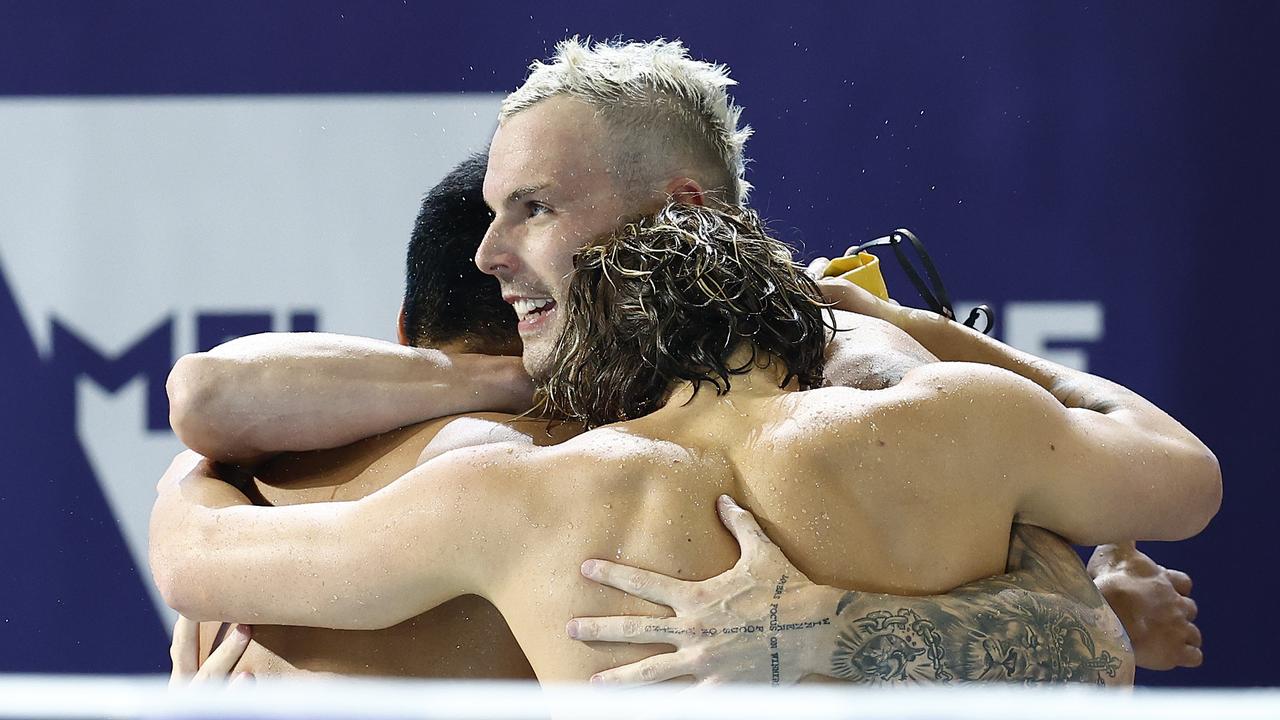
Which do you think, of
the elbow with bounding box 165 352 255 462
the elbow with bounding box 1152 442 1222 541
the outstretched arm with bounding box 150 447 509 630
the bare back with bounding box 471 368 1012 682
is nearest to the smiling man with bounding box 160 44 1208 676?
the elbow with bounding box 165 352 255 462

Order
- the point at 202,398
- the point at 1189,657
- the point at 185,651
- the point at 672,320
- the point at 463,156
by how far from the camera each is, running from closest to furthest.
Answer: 1. the point at 672,320
2. the point at 202,398
3. the point at 185,651
4. the point at 1189,657
5. the point at 463,156

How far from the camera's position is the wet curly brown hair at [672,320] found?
1541 mm

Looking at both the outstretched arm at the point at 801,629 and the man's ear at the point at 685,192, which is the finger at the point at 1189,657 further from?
the man's ear at the point at 685,192

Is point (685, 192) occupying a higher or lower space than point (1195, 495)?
higher

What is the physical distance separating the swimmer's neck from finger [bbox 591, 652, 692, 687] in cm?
29

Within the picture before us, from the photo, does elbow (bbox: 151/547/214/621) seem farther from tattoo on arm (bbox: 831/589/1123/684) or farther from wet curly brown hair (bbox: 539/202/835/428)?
tattoo on arm (bbox: 831/589/1123/684)

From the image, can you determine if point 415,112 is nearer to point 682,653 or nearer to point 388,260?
point 388,260

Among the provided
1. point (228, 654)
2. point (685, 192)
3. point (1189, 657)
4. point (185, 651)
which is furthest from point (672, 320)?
point (1189, 657)

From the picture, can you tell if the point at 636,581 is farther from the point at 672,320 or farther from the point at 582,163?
the point at 582,163

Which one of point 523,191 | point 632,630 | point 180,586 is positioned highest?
point 523,191

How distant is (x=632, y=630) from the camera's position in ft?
4.42

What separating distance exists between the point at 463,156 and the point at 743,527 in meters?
2.15

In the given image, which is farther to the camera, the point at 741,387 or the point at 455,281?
the point at 455,281

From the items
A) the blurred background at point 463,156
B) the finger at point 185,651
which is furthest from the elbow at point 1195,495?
the blurred background at point 463,156
